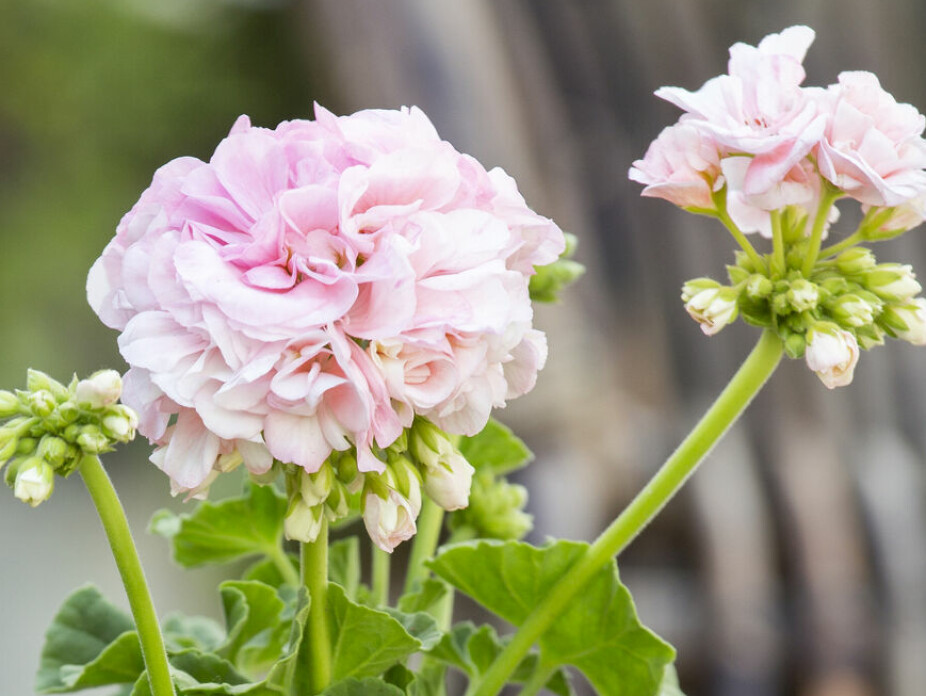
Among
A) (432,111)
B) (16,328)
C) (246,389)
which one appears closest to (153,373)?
(246,389)

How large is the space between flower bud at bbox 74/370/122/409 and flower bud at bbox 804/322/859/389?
0.72ft

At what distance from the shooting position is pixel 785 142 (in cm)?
38

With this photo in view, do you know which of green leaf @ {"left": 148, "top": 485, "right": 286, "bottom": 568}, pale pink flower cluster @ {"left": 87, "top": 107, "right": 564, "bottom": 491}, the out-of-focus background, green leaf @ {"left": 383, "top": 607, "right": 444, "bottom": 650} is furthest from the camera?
the out-of-focus background

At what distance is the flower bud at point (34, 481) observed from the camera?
32 centimetres

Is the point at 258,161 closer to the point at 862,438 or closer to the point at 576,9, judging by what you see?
the point at 576,9

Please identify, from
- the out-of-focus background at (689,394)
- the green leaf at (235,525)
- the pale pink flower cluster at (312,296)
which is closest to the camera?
the pale pink flower cluster at (312,296)

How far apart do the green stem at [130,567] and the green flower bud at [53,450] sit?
0.4 inches

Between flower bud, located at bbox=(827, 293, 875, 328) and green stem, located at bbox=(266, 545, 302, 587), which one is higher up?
flower bud, located at bbox=(827, 293, 875, 328)

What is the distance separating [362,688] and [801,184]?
23 centimetres

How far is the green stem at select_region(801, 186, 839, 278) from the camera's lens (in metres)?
0.40

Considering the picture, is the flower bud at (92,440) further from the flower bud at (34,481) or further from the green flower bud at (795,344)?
the green flower bud at (795,344)

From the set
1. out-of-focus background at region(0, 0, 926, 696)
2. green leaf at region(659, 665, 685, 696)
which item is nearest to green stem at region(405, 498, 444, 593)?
green leaf at region(659, 665, 685, 696)

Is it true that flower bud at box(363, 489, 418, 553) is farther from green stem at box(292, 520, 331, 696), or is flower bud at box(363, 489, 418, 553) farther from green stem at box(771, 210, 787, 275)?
green stem at box(771, 210, 787, 275)

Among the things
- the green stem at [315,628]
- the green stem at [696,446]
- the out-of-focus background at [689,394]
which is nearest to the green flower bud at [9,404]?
the green stem at [315,628]
